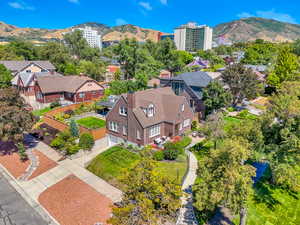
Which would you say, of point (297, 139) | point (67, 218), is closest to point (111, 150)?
point (67, 218)

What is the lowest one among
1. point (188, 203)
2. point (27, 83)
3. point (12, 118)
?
point (188, 203)

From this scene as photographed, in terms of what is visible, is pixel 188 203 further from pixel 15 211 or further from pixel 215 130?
pixel 15 211

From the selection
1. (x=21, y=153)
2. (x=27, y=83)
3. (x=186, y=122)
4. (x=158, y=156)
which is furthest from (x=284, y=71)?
(x=27, y=83)

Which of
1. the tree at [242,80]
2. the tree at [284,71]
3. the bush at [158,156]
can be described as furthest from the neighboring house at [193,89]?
the tree at [284,71]

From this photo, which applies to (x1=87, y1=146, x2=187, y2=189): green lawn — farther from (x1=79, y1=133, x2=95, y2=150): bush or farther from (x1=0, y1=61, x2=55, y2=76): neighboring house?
(x1=0, y1=61, x2=55, y2=76): neighboring house

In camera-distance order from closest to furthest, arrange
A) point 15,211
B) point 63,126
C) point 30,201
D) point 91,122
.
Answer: point 15,211 < point 30,201 < point 63,126 < point 91,122

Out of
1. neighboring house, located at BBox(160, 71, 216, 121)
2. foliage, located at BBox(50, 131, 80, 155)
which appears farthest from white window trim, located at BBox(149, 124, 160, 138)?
neighboring house, located at BBox(160, 71, 216, 121)
